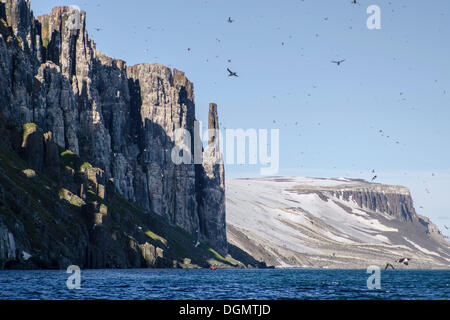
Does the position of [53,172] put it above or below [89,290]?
above

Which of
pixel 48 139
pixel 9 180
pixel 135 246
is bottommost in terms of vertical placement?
pixel 135 246

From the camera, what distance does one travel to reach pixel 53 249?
150 meters

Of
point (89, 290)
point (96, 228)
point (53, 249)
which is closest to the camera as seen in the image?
point (89, 290)

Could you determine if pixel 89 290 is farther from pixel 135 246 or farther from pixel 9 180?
pixel 135 246
